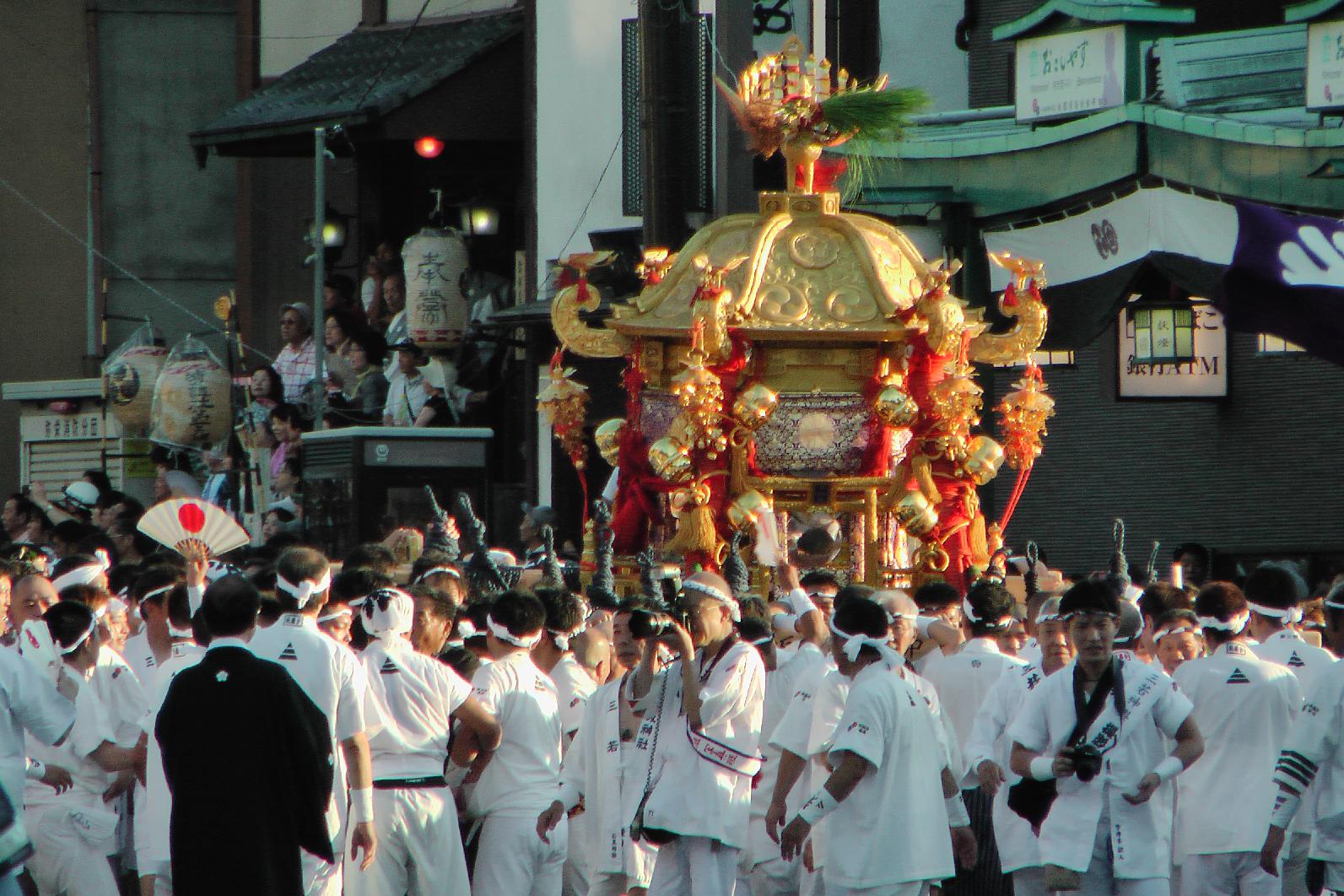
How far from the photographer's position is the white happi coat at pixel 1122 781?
8.85 meters

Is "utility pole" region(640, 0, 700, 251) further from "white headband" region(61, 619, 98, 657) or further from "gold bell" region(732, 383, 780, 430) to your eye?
"white headband" region(61, 619, 98, 657)

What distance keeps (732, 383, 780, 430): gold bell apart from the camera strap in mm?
6764

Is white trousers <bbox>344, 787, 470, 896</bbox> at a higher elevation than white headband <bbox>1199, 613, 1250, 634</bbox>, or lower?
lower

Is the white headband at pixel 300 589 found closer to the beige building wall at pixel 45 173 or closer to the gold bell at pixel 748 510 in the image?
the gold bell at pixel 748 510

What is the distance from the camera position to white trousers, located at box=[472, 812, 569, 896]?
9.91 meters

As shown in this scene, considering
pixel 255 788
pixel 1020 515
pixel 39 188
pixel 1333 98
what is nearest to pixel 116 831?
pixel 255 788

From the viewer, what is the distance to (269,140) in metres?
23.7

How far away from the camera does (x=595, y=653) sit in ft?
36.0

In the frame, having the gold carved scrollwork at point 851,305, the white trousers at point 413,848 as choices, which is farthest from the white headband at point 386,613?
the gold carved scrollwork at point 851,305

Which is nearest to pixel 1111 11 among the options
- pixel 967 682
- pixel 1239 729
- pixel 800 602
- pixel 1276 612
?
pixel 800 602

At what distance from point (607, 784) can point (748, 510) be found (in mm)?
5788

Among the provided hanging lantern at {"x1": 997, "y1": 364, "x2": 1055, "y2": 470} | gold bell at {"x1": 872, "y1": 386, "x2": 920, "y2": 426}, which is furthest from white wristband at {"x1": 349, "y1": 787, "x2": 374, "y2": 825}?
hanging lantern at {"x1": 997, "y1": 364, "x2": 1055, "y2": 470}

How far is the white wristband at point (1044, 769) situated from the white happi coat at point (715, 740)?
129 centimetres

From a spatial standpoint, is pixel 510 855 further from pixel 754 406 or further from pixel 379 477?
pixel 379 477
